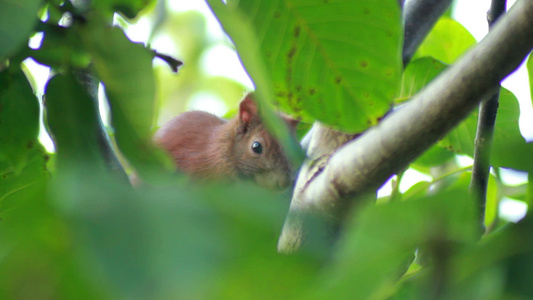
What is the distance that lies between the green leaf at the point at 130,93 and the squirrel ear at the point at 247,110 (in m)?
2.12

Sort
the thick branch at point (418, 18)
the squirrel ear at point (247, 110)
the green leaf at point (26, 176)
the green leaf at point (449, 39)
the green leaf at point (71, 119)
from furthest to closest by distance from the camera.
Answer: the squirrel ear at point (247, 110) < the green leaf at point (449, 39) < the thick branch at point (418, 18) < the green leaf at point (26, 176) < the green leaf at point (71, 119)

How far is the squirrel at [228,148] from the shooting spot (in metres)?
2.75

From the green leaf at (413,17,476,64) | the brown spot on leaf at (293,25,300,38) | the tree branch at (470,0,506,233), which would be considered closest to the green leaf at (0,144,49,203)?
the brown spot on leaf at (293,25,300,38)

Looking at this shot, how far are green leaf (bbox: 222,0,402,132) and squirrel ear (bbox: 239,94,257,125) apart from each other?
1889 mm

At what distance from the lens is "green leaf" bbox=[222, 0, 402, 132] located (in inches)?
26.7

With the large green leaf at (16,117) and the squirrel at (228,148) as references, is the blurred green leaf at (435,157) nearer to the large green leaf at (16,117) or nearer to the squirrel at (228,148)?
the large green leaf at (16,117)

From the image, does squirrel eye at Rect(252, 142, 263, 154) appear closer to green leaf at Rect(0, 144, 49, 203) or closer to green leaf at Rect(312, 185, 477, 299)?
green leaf at Rect(0, 144, 49, 203)

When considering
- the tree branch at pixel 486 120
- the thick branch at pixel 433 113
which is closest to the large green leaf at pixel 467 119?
the tree branch at pixel 486 120

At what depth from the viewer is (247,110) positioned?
2746mm

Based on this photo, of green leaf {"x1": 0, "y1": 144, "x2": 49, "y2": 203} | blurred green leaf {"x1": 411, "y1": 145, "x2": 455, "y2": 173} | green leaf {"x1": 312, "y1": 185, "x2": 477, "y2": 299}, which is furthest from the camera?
blurred green leaf {"x1": 411, "y1": 145, "x2": 455, "y2": 173}

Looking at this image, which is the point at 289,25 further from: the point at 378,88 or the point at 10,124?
the point at 10,124

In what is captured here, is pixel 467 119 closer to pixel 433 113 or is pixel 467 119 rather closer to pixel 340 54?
pixel 340 54

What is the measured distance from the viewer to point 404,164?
0.53m

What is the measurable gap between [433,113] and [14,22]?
0.33 m
